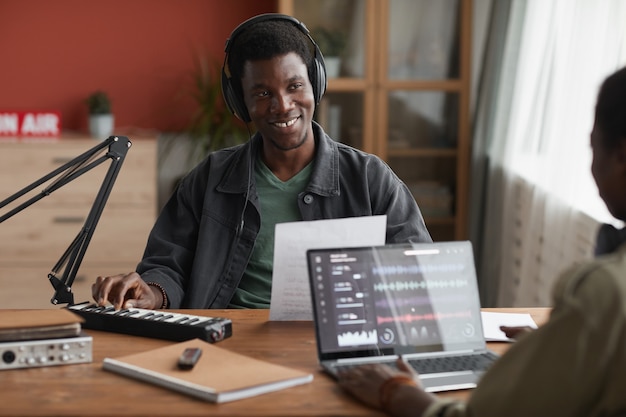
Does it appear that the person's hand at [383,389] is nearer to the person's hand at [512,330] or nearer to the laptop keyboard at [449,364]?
the laptop keyboard at [449,364]

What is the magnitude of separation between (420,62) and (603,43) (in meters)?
1.72

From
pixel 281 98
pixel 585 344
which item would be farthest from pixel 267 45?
pixel 585 344

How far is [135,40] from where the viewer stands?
17.0 feet

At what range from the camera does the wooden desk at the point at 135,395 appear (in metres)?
1.46

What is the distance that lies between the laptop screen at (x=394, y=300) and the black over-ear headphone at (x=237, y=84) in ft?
2.66

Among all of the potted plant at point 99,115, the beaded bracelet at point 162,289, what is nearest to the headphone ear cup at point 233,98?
the beaded bracelet at point 162,289

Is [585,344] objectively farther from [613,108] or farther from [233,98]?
[233,98]

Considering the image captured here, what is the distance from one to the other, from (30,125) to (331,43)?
5.43 feet

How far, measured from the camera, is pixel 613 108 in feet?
4.19

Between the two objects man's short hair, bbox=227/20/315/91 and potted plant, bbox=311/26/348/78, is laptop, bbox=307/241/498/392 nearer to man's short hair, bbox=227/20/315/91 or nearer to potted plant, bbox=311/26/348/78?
man's short hair, bbox=227/20/315/91

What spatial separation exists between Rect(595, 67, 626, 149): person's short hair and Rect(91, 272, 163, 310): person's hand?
111cm

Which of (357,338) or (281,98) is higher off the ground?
(281,98)

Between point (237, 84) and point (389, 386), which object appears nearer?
point (389, 386)

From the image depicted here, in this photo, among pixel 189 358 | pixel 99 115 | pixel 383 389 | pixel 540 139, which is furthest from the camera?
pixel 99 115
